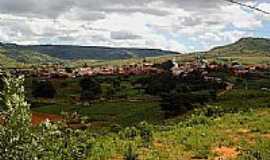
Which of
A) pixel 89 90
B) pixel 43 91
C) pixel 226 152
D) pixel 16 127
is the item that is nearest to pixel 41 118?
pixel 226 152

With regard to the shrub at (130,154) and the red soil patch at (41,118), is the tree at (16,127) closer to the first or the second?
the red soil patch at (41,118)

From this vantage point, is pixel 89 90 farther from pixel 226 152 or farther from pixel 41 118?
pixel 226 152

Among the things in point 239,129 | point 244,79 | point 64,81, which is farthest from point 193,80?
point 239,129

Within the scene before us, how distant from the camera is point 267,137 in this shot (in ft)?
72.0

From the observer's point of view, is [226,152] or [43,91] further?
[43,91]

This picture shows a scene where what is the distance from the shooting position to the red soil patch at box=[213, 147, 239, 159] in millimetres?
19095

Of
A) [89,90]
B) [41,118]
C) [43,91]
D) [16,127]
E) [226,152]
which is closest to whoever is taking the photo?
[16,127]

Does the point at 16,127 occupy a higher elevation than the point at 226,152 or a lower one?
higher

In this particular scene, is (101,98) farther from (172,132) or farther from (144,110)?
(172,132)

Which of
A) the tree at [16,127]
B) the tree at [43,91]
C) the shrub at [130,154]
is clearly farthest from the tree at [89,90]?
the tree at [16,127]

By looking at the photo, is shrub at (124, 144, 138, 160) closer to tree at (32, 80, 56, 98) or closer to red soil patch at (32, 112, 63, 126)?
red soil patch at (32, 112, 63, 126)

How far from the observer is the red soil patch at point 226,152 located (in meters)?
19.1

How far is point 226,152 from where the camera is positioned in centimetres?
1975

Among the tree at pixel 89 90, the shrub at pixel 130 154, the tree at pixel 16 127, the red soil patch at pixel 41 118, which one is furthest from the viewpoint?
the tree at pixel 89 90
